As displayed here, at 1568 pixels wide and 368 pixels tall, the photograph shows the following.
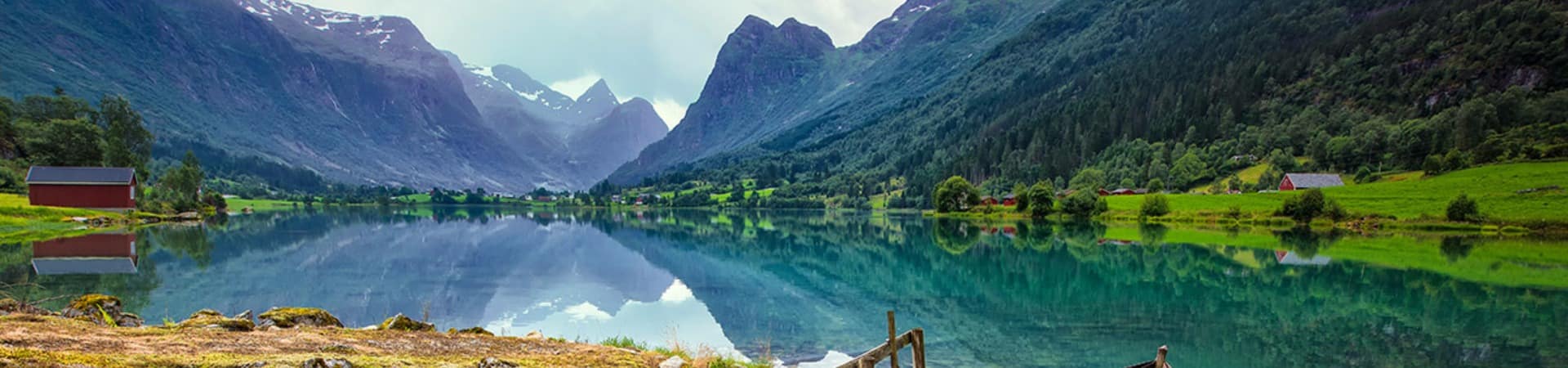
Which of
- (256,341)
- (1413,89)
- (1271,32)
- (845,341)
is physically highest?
(1271,32)

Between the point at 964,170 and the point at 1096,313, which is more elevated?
the point at 964,170

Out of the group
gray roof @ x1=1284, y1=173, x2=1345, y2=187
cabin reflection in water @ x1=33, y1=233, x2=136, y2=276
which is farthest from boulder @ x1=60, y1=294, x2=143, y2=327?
gray roof @ x1=1284, y1=173, x2=1345, y2=187

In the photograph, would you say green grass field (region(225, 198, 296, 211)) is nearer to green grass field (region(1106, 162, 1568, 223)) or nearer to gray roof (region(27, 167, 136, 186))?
gray roof (region(27, 167, 136, 186))

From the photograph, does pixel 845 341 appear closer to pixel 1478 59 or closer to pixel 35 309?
pixel 35 309

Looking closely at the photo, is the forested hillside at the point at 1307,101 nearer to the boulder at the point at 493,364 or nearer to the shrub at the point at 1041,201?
the shrub at the point at 1041,201

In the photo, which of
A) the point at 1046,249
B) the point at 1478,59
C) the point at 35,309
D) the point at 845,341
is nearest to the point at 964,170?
the point at 1478,59

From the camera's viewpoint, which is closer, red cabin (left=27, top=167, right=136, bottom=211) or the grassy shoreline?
the grassy shoreline

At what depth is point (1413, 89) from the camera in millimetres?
107500

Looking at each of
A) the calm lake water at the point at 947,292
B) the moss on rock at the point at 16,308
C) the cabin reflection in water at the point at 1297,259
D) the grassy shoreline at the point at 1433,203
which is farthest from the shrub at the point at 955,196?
the moss on rock at the point at 16,308

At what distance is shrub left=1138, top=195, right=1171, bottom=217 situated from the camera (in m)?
84.4

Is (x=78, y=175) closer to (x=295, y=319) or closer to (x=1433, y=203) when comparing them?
(x=295, y=319)

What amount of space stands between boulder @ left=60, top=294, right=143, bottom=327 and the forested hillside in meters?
108

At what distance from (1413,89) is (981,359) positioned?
133 m

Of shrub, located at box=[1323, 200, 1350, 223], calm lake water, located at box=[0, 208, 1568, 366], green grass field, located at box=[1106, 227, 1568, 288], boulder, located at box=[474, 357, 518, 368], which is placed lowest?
calm lake water, located at box=[0, 208, 1568, 366]
